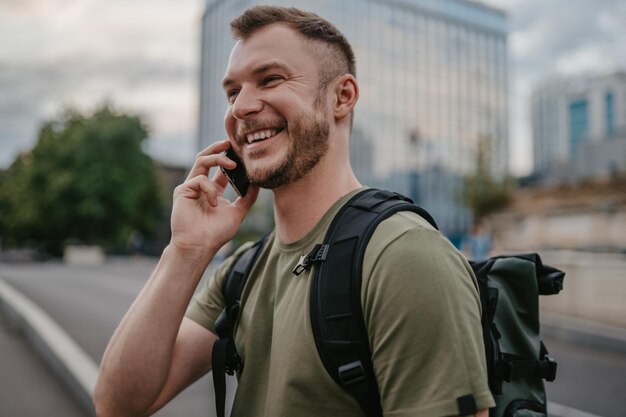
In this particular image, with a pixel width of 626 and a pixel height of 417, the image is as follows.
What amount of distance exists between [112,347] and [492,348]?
112cm

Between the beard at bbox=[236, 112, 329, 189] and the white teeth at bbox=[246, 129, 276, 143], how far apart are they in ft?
0.09

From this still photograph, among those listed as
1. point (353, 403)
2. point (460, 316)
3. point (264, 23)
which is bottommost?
point (353, 403)

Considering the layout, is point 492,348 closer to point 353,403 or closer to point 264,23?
point 353,403

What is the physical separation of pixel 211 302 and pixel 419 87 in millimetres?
61970

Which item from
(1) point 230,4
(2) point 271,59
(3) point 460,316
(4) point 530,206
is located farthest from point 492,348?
(1) point 230,4

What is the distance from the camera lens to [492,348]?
1.36m

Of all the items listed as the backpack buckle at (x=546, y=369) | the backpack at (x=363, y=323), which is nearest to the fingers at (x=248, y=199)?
the backpack at (x=363, y=323)

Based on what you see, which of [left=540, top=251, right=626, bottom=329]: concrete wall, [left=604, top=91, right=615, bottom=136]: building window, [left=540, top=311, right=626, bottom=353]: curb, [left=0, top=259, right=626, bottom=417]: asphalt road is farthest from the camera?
[left=604, top=91, right=615, bottom=136]: building window

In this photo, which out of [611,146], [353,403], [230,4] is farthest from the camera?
[611,146]

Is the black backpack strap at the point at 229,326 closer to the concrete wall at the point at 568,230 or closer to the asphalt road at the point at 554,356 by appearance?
the asphalt road at the point at 554,356

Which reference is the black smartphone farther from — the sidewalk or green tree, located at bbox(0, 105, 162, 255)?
green tree, located at bbox(0, 105, 162, 255)

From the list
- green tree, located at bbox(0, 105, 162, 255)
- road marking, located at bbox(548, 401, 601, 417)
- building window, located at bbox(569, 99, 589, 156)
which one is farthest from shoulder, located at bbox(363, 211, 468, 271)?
building window, located at bbox(569, 99, 589, 156)

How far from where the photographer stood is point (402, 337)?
1204 mm

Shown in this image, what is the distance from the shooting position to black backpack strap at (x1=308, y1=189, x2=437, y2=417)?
130cm
